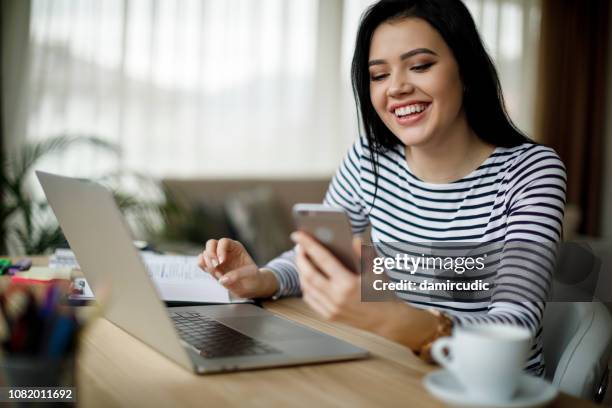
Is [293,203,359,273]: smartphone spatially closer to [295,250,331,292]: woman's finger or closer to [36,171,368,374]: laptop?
[295,250,331,292]: woman's finger

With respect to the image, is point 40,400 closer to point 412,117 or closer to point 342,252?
point 342,252

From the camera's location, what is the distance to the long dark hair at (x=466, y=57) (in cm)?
130

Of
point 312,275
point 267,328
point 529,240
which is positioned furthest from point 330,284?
point 529,240

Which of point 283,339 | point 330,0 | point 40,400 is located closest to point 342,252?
point 283,339

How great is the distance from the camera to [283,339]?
0.96m

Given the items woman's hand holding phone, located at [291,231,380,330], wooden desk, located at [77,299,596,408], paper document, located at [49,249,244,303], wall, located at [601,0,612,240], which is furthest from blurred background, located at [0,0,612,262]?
woman's hand holding phone, located at [291,231,380,330]

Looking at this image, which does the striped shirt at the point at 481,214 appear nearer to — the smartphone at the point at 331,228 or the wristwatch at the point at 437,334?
the wristwatch at the point at 437,334

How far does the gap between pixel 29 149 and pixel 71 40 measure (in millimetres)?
787

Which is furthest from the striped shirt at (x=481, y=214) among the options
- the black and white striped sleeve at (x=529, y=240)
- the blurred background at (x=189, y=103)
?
the blurred background at (x=189, y=103)

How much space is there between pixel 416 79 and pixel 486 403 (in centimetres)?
79

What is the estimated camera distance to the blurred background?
327cm

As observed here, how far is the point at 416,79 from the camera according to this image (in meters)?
1.32

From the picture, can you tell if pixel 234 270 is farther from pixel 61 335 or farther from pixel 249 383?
pixel 61 335

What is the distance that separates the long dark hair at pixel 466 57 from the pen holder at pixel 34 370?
978 millimetres
